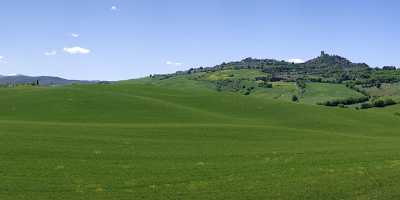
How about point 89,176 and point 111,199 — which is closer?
point 111,199

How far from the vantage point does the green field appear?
27188 mm

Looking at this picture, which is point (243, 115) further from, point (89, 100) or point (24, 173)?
point (24, 173)

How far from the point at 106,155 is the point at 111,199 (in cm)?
1349

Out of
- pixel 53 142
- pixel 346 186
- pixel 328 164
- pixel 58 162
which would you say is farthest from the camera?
pixel 53 142

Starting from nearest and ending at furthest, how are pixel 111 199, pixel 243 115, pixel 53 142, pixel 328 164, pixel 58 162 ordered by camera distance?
pixel 111 199 < pixel 58 162 < pixel 328 164 < pixel 53 142 < pixel 243 115

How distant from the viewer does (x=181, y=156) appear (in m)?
39.7

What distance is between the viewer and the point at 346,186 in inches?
1129

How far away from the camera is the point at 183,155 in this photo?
132 ft

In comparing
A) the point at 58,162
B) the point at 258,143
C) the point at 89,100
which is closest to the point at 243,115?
the point at 89,100

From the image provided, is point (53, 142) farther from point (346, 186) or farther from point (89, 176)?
point (346, 186)

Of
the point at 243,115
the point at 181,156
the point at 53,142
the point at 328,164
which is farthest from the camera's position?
the point at 243,115

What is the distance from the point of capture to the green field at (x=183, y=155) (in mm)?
27188

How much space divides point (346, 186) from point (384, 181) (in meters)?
2.81

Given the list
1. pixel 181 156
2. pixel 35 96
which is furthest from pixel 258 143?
pixel 35 96
